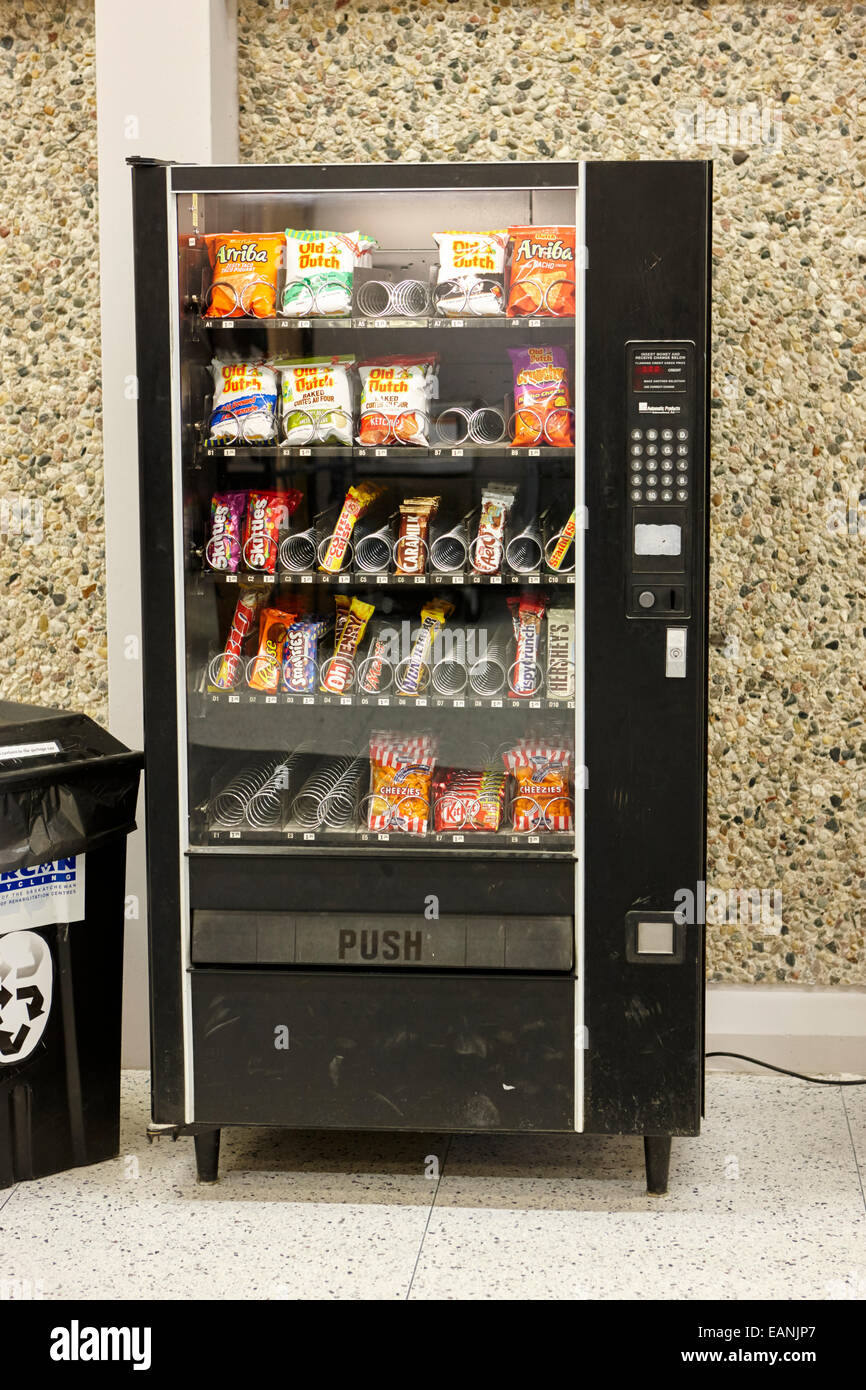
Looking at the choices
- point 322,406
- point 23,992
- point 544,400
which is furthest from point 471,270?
point 23,992

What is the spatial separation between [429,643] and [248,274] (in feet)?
2.63

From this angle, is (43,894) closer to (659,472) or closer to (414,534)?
(414,534)

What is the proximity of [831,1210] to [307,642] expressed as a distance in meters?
1.54

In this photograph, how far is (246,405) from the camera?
2.41 m

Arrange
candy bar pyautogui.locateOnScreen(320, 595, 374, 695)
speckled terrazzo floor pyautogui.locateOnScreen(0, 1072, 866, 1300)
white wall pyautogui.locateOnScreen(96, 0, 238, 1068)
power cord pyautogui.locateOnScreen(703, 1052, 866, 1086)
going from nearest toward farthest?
1. speckled terrazzo floor pyautogui.locateOnScreen(0, 1072, 866, 1300)
2. candy bar pyautogui.locateOnScreen(320, 595, 374, 695)
3. white wall pyautogui.locateOnScreen(96, 0, 238, 1068)
4. power cord pyautogui.locateOnScreen(703, 1052, 866, 1086)

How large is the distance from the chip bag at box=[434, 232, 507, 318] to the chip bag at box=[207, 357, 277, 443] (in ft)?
1.26

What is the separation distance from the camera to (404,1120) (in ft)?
7.95

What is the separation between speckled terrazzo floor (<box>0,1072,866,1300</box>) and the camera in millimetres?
2146

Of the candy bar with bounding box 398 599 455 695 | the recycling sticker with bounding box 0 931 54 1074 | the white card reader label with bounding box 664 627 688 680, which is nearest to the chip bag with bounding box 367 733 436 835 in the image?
the candy bar with bounding box 398 599 455 695

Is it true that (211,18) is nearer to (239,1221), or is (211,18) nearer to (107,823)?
(107,823)

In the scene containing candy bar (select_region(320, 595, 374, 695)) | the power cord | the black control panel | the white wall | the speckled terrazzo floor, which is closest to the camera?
the speckled terrazzo floor

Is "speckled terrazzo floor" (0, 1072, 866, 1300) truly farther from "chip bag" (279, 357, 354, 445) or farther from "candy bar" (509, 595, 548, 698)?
"chip bag" (279, 357, 354, 445)

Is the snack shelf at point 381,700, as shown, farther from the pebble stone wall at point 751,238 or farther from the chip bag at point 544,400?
the pebble stone wall at point 751,238

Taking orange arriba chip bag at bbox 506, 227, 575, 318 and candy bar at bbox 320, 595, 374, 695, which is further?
candy bar at bbox 320, 595, 374, 695
